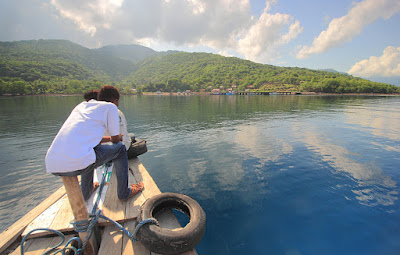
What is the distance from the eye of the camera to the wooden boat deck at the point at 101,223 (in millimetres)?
3236

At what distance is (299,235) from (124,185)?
5.20 meters

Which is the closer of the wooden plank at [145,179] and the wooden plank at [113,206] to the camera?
the wooden plank at [113,206]

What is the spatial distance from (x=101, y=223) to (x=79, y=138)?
1.97 m

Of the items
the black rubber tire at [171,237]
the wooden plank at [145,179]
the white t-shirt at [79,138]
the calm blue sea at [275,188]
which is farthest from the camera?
the calm blue sea at [275,188]

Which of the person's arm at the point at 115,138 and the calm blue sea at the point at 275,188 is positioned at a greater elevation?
the person's arm at the point at 115,138

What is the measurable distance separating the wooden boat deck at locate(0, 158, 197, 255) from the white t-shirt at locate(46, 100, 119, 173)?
1.64m

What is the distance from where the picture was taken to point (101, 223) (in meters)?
3.73

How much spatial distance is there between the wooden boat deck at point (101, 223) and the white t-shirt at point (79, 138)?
1643 millimetres

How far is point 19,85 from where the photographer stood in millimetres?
105375

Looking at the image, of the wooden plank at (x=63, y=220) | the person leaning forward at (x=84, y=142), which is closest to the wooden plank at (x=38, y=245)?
the wooden plank at (x=63, y=220)

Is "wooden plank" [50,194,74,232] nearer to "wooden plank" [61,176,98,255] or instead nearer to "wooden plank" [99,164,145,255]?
"wooden plank" [61,176,98,255]

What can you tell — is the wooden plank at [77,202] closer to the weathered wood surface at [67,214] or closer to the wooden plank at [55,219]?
the weathered wood surface at [67,214]

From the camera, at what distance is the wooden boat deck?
324 centimetres

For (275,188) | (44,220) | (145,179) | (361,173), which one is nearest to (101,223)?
(44,220)
